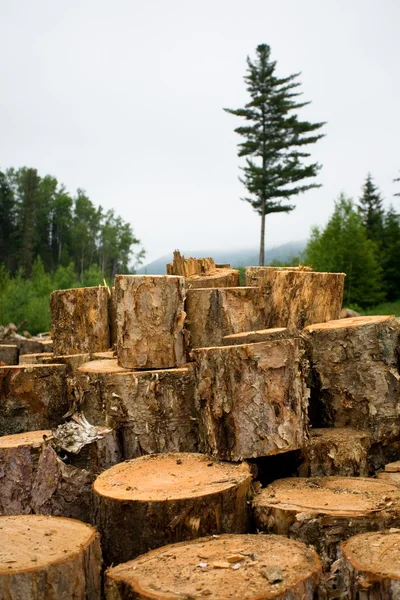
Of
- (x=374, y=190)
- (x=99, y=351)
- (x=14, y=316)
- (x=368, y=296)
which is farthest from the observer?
(x=374, y=190)

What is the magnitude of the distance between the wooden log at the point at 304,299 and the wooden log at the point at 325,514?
6.86ft

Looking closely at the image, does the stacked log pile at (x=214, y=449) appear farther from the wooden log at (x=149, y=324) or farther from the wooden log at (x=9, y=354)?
the wooden log at (x=9, y=354)

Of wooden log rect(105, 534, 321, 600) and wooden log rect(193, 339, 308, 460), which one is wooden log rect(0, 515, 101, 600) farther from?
wooden log rect(193, 339, 308, 460)

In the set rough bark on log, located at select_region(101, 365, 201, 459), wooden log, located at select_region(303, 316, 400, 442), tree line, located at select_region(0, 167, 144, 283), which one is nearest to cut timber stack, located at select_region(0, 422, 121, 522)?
rough bark on log, located at select_region(101, 365, 201, 459)

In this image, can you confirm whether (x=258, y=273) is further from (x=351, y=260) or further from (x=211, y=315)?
(x=351, y=260)

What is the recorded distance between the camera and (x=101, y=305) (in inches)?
258

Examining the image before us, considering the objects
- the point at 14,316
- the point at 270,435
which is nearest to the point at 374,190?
the point at 14,316

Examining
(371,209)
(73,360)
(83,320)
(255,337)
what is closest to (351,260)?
(371,209)

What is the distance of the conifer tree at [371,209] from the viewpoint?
103 feet

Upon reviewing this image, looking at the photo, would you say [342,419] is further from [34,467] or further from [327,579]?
[34,467]

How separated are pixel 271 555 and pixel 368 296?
22738 mm

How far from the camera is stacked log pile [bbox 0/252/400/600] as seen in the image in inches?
119

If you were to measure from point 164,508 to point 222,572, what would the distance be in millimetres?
633

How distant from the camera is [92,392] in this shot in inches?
193
